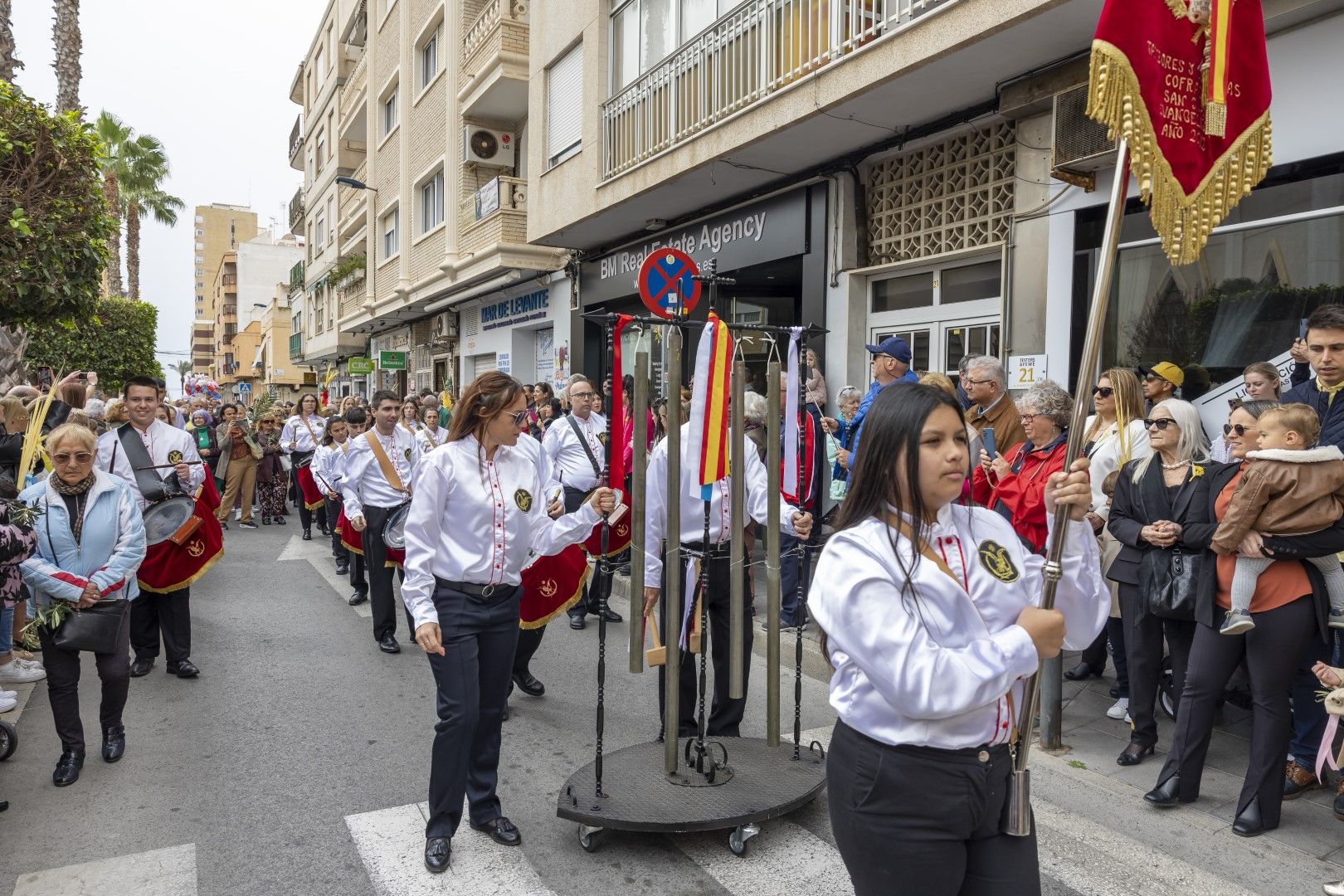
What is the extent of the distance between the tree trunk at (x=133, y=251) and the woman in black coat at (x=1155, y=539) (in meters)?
46.8

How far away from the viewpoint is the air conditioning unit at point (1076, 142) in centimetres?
729

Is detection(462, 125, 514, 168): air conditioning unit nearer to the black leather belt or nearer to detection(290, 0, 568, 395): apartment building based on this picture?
detection(290, 0, 568, 395): apartment building

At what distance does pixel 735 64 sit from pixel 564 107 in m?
5.41

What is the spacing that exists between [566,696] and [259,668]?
2.41 meters

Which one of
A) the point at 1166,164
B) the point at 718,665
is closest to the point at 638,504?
the point at 718,665

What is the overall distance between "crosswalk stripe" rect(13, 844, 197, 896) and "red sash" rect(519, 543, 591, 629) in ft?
7.78

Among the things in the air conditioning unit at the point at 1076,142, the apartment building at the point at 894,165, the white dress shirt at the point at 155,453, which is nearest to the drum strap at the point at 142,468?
the white dress shirt at the point at 155,453

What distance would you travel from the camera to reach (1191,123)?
266 centimetres

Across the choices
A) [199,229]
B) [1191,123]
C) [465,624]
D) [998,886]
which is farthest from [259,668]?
[199,229]

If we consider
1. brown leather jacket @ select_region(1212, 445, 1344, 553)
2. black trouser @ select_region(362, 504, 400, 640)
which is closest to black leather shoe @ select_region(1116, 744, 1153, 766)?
brown leather jacket @ select_region(1212, 445, 1344, 553)

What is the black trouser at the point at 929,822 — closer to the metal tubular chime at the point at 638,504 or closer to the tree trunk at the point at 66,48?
the metal tubular chime at the point at 638,504

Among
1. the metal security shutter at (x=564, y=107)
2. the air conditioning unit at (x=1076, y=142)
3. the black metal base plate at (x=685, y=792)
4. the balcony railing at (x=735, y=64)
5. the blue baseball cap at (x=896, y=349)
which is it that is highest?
the metal security shutter at (x=564, y=107)

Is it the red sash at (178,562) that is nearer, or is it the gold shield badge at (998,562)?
the gold shield badge at (998,562)

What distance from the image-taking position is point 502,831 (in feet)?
13.0
